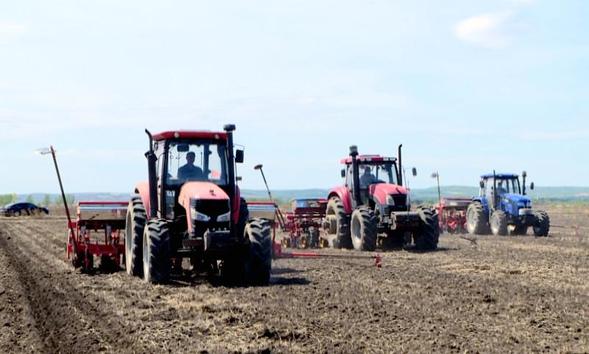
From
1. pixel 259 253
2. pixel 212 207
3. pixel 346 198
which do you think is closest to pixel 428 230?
pixel 346 198

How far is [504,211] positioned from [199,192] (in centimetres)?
1578

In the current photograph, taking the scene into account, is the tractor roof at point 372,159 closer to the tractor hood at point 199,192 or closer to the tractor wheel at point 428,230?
the tractor wheel at point 428,230

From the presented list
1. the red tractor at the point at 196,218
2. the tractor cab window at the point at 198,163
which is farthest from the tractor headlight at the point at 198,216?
the tractor cab window at the point at 198,163

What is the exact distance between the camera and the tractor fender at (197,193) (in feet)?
36.4

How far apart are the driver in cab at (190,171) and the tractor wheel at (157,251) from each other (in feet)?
3.08

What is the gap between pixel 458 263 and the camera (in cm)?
1480

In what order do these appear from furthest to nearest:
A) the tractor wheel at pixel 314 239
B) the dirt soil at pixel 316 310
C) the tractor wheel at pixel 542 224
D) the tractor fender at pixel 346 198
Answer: the tractor wheel at pixel 542 224 < the tractor wheel at pixel 314 239 < the tractor fender at pixel 346 198 < the dirt soil at pixel 316 310

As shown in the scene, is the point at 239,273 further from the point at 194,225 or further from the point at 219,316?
the point at 219,316

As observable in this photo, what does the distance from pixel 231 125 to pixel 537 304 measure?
5.28 metres

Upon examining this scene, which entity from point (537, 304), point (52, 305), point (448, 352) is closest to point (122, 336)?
point (52, 305)

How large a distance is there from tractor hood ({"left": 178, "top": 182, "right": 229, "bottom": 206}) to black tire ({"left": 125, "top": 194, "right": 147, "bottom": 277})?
90 centimetres

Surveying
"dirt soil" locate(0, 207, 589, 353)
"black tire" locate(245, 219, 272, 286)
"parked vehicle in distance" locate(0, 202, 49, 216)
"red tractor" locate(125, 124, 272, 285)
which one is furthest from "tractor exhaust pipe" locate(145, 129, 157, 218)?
"parked vehicle in distance" locate(0, 202, 49, 216)

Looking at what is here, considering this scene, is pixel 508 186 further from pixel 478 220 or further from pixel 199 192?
pixel 199 192

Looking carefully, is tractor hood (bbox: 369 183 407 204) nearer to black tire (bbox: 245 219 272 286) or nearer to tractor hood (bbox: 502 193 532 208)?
black tire (bbox: 245 219 272 286)
